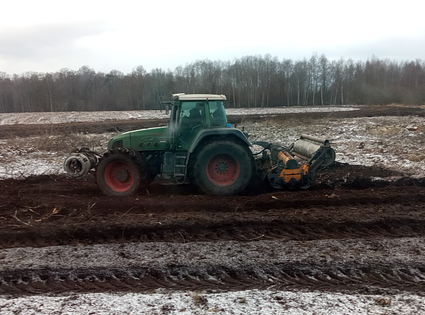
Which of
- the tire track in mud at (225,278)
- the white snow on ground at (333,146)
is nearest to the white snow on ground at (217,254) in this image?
the tire track in mud at (225,278)

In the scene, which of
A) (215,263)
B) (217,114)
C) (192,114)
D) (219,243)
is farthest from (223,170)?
(215,263)

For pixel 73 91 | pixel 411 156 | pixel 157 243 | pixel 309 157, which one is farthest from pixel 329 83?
pixel 157 243

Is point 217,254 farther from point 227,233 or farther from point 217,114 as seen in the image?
point 217,114

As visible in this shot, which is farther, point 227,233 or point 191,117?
point 191,117

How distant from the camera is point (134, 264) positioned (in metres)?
4.39

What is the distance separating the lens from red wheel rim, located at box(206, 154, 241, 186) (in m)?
7.11

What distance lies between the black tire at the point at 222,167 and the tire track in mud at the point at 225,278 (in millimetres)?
2863

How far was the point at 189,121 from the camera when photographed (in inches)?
283

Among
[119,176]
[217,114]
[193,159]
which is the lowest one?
[119,176]

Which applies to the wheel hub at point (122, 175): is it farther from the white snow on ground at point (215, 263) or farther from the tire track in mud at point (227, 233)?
the white snow on ground at point (215, 263)

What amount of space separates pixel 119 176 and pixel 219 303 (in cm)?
437

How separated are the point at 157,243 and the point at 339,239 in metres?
2.73

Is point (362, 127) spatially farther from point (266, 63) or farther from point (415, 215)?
point (266, 63)

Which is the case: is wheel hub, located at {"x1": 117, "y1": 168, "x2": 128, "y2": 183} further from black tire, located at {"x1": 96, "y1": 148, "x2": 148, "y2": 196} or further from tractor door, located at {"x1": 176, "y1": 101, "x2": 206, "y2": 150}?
tractor door, located at {"x1": 176, "y1": 101, "x2": 206, "y2": 150}
